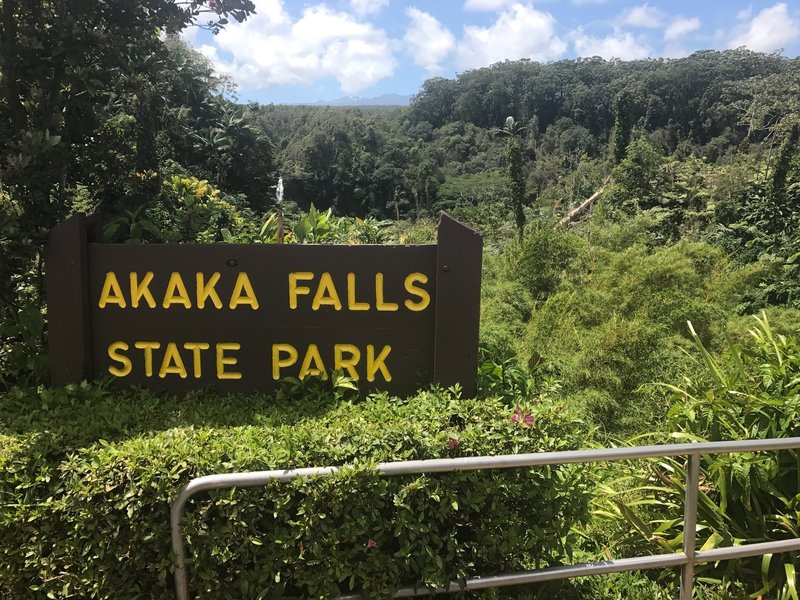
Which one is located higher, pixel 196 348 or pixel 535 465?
pixel 196 348

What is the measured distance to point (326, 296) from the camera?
2275 mm

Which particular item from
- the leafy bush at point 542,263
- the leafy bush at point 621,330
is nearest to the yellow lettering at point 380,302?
the leafy bush at point 621,330

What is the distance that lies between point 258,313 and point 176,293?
32 centimetres

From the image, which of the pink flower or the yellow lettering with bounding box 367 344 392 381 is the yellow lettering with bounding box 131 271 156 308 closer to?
the yellow lettering with bounding box 367 344 392 381

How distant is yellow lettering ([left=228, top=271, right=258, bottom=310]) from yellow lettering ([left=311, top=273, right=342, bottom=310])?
230 mm

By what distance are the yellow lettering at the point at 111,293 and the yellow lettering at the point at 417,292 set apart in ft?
3.57

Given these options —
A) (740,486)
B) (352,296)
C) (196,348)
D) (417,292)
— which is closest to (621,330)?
(740,486)

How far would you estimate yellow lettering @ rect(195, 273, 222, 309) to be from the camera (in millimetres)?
2270

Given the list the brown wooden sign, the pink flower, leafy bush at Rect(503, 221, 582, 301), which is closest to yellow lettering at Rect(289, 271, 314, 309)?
the brown wooden sign

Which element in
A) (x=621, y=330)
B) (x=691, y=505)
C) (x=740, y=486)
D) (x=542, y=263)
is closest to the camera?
(x=691, y=505)

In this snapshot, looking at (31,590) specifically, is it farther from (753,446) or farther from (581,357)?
(581,357)

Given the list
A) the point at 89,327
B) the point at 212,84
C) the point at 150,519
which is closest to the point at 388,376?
the point at 150,519

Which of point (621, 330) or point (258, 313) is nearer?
point (258, 313)

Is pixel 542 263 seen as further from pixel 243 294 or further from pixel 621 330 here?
pixel 243 294
